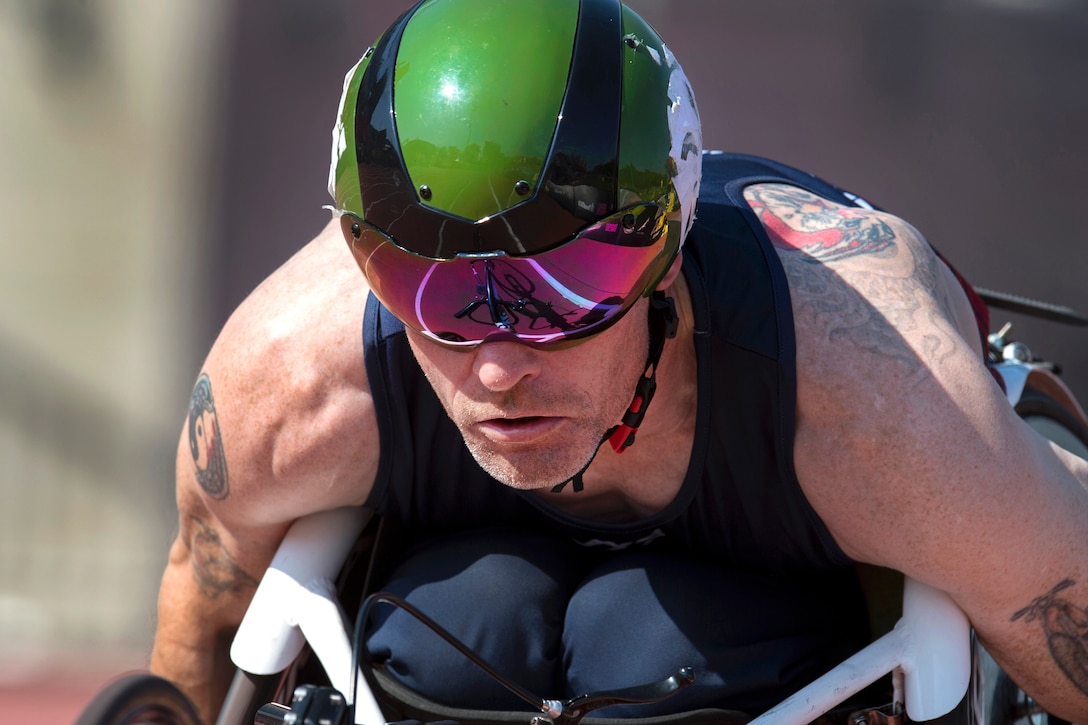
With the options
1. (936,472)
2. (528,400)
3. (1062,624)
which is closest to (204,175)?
(528,400)

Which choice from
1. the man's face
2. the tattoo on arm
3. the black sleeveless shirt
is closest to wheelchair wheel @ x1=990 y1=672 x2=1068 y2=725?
the black sleeveless shirt

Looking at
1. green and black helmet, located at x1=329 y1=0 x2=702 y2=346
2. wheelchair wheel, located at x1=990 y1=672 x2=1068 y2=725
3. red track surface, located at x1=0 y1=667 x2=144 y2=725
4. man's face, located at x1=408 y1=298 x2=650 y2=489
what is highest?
green and black helmet, located at x1=329 y1=0 x2=702 y2=346

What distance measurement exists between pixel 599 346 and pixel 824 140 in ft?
11.1

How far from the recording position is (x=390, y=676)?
220cm

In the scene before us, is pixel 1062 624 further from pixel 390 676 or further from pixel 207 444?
pixel 207 444

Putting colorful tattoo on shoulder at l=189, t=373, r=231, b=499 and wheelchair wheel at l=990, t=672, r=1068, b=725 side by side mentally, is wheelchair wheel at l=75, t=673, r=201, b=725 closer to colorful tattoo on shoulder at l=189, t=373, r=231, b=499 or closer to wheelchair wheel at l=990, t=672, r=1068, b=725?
colorful tattoo on shoulder at l=189, t=373, r=231, b=499

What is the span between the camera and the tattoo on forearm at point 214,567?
255cm

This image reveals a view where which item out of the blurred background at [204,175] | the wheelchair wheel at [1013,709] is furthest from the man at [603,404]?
the blurred background at [204,175]

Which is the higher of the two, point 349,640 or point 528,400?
point 528,400

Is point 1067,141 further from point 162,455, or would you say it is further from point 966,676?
point 162,455

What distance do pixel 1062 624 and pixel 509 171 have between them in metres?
1.26

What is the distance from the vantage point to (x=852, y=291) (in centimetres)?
222

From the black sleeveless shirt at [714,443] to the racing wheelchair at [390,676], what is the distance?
13 centimetres

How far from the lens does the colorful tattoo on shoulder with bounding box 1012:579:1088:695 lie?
2.15 metres
